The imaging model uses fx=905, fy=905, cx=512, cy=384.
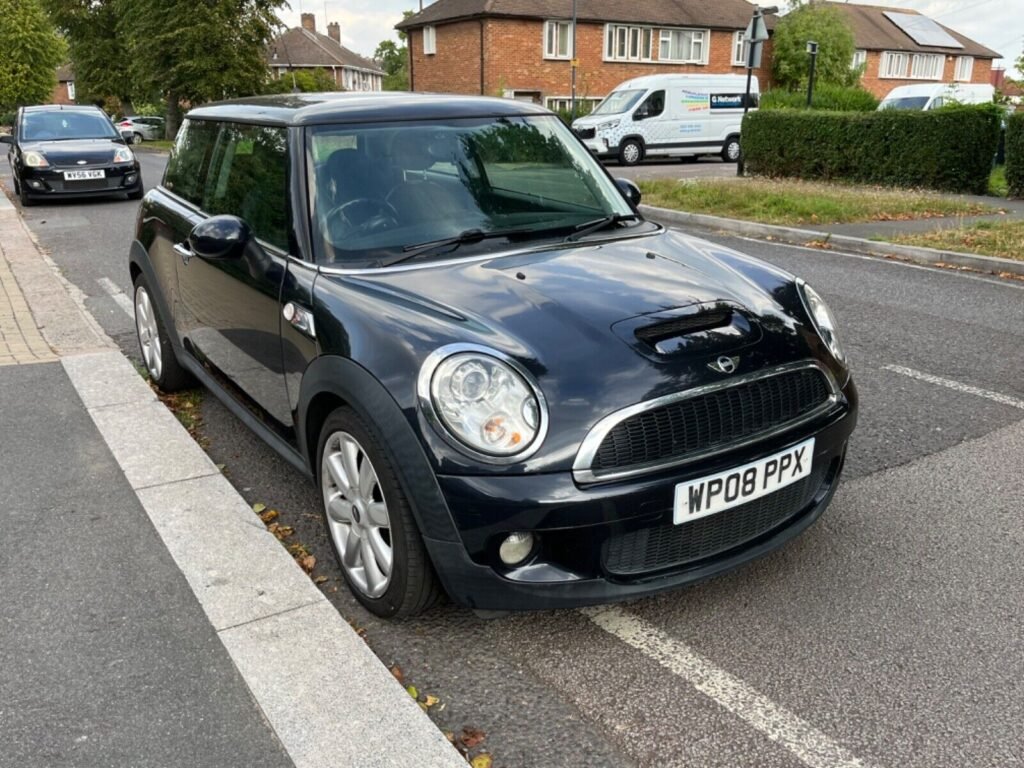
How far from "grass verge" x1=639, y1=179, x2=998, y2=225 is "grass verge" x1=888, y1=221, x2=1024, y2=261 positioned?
1674 mm

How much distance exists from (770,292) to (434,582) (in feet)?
4.99

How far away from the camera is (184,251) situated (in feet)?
14.2

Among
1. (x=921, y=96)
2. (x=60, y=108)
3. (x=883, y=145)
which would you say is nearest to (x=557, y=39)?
(x=921, y=96)

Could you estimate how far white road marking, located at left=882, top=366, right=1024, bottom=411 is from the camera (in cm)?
494

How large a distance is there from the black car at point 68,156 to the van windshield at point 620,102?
1441cm

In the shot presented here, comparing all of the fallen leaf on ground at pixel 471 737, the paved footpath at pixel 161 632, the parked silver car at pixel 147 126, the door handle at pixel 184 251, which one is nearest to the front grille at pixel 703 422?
the fallen leaf on ground at pixel 471 737

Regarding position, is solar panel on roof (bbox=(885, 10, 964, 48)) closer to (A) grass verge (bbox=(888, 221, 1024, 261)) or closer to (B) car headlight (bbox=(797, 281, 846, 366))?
(A) grass verge (bbox=(888, 221, 1024, 261))

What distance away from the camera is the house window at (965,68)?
201 feet

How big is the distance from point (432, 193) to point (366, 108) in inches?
19.4

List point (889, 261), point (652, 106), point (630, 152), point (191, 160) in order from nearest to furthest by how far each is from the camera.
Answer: point (191, 160) → point (889, 261) → point (652, 106) → point (630, 152)

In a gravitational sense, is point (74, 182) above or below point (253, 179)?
below

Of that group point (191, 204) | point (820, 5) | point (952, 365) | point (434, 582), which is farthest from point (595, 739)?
point (820, 5)

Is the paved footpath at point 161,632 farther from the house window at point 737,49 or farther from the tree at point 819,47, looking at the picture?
the tree at point 819,47

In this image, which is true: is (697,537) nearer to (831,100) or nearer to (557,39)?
(831,100)
